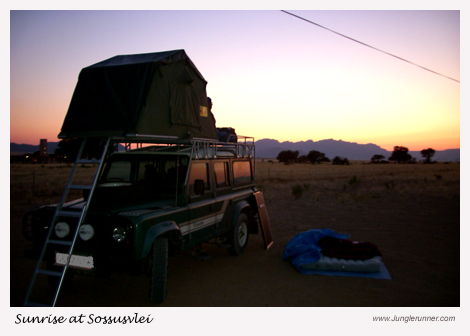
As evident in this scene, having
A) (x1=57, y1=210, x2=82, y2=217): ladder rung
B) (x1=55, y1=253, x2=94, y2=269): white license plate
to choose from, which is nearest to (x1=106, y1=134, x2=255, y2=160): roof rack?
(x1=57, y1=210, x2=82, y2=217): ladder rung

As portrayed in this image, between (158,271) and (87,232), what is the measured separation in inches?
43.6

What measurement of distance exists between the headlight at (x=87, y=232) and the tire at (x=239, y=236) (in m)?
3.25

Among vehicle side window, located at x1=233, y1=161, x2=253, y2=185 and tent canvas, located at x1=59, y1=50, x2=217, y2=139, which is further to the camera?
vehicle side window, located at x1=233, y1=161, x2=253, y2=185

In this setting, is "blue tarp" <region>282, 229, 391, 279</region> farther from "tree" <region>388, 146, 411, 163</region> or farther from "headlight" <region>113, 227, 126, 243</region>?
"tree" <region>388, 146, 411, 163</region>

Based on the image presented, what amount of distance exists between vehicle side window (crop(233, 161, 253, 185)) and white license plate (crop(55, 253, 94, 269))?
367 centimetres

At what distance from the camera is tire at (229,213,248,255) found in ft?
22.8

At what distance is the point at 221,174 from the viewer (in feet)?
22.1

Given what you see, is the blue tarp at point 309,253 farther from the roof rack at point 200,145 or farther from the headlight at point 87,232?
the headlight at point 87,232

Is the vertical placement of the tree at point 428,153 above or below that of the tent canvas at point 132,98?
→ below

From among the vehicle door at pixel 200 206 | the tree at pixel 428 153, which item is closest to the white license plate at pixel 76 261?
the vehicle door at pixel 200 206

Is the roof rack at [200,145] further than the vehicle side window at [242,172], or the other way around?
the vehicle side window at [242,172]

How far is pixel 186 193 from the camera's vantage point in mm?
5395

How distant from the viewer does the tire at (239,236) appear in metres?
6.94

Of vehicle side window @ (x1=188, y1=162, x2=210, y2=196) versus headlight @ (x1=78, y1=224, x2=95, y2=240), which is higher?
vehicle side window @ (x1=188, y1=162, x2=210, y2=196)
